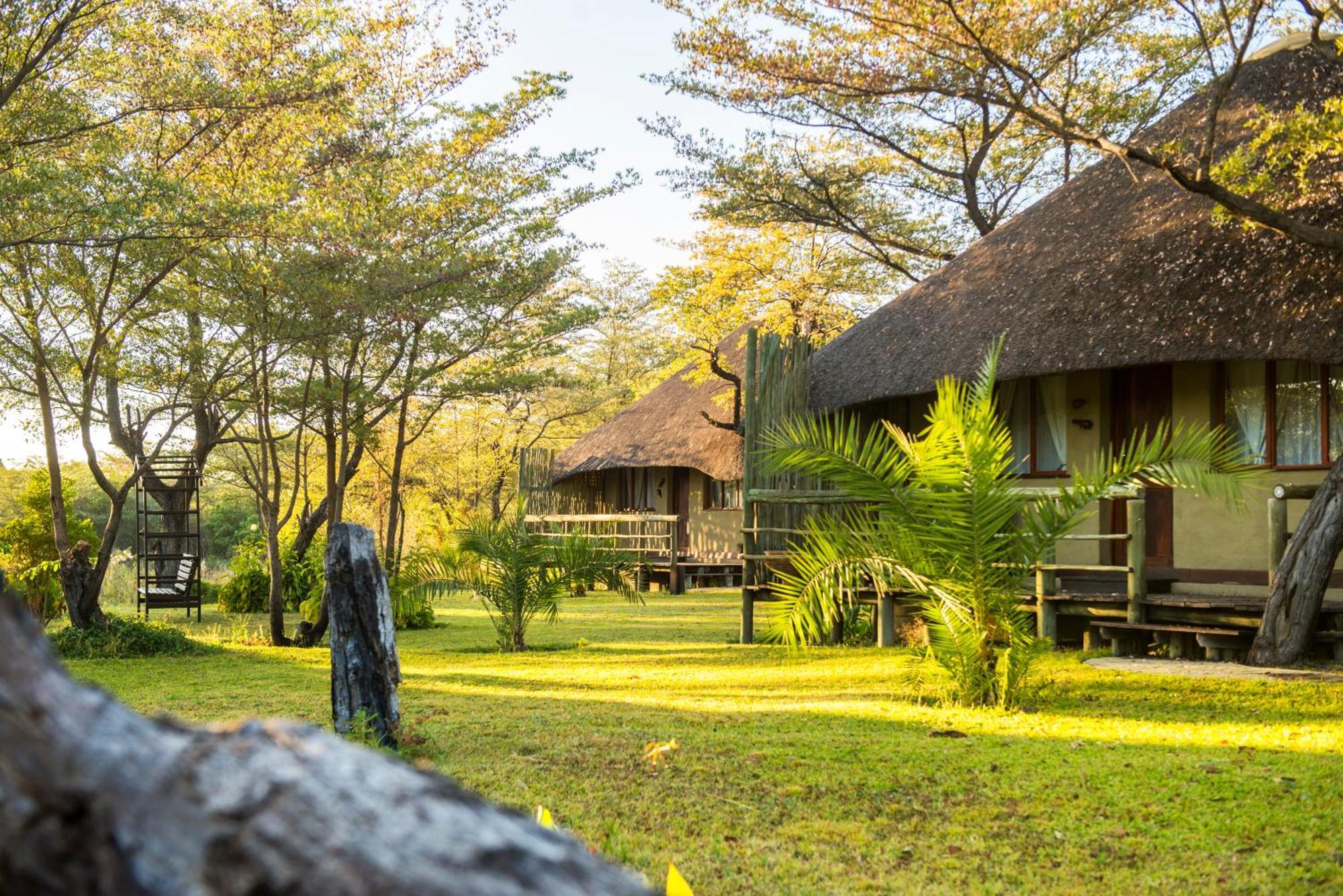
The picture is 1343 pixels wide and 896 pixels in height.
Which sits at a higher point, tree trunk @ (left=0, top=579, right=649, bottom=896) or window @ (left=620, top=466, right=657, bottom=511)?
window @ (left=620, top=466, right=657, bottom=511)

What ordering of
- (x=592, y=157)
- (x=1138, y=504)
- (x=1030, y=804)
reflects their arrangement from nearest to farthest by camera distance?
(x=1030, y=804), (x=1138, y=504), (x=592, y=157)

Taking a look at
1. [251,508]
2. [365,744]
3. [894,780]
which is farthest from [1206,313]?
[251,508]

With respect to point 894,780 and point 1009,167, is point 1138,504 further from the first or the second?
point 1009,167

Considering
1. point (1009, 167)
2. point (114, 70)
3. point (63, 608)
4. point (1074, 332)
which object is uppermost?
point (1009, 167)

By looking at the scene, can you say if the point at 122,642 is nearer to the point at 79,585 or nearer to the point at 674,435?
the point at 79,585

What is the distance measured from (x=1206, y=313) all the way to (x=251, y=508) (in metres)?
35.4

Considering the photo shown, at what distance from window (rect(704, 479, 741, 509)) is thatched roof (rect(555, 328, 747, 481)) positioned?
68 cm

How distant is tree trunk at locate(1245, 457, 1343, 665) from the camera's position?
25.6ft

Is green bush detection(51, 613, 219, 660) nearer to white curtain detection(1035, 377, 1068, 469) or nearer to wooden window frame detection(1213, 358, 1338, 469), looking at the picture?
white curtain detection(1035, 377, 1068, 469)

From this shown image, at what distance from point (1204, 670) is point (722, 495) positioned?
571 inches

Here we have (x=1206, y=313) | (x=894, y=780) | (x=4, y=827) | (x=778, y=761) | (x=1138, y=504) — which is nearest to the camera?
(x=4, y=827)

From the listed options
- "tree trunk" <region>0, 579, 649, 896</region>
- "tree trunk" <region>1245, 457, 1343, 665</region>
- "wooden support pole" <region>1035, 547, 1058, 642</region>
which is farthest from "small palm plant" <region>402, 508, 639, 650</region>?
"tree trunk" <region>0, 579, 649, 896</region>

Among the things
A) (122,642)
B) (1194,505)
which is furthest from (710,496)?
(122,642)

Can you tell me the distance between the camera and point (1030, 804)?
457 cm
